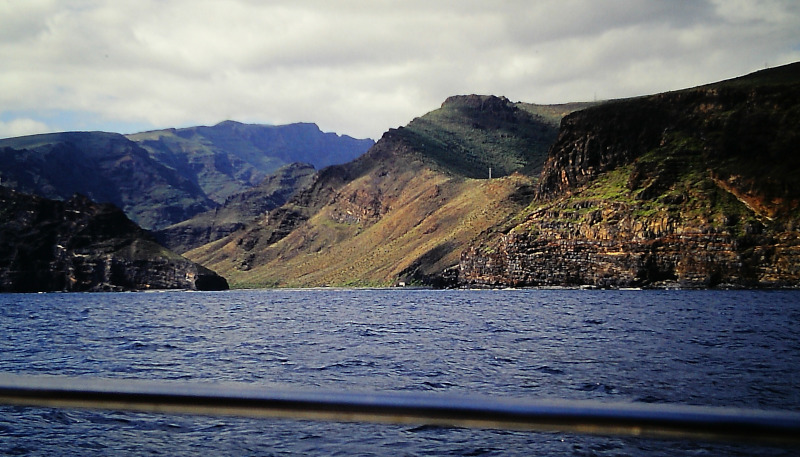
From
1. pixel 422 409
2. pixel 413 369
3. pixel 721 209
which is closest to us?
pixel 422 409

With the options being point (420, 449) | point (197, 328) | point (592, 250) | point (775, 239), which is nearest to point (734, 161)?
point (775, 239)

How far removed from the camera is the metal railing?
8539 mm

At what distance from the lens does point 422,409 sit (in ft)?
30.6

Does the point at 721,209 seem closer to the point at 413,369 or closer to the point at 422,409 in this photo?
the point at 413,369

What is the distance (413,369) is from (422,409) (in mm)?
23312

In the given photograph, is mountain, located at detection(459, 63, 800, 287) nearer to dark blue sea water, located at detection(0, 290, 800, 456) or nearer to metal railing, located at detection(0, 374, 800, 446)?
dark blue sea water, located at detection(0, 290, 800, 456)

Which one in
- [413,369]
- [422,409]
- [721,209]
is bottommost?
[413,369]

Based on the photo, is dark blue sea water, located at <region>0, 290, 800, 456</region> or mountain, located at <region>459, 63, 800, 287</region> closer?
dark blue sea water, located at <region>0, 290, 800, 456</region>

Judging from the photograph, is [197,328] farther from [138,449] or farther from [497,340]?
[138,449]

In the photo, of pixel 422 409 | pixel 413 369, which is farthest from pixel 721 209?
pixel 422 409

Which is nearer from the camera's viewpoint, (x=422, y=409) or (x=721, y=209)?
(x=422, y=409)

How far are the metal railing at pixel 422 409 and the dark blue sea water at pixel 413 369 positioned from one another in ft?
4.64

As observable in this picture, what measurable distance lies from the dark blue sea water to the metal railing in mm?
1415

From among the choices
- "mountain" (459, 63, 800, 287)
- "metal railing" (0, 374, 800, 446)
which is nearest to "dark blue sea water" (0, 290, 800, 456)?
"metal railing" (0, 374, 800, 446)
